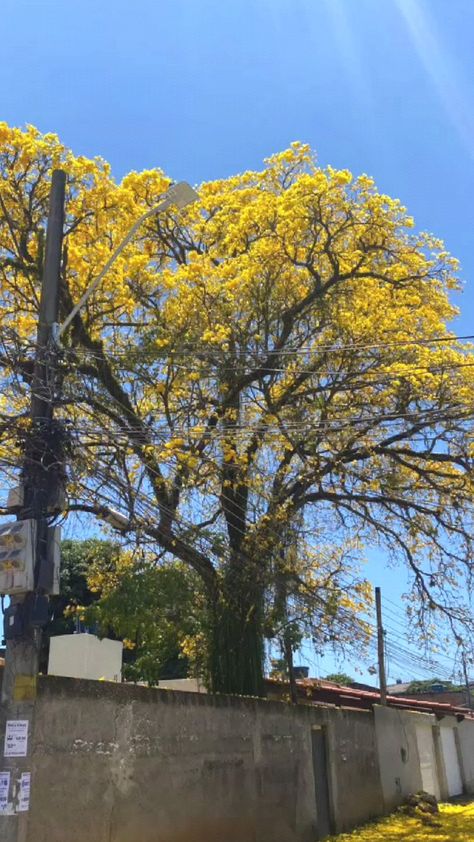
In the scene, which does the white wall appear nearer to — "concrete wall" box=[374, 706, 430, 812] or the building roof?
the building roof

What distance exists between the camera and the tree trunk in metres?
13.2

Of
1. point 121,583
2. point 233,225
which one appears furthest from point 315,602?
point 233,225

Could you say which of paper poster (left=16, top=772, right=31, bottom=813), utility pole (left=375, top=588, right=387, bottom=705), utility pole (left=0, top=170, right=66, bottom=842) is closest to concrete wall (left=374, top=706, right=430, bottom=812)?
utility pole (left=375, top=588, right=387, bottom=705)

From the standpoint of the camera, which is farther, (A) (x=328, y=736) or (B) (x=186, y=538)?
(A) (x=328, y=736)

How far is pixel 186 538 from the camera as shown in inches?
510

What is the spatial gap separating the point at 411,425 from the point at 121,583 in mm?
5952

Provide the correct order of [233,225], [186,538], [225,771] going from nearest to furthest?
[225,771], [186,538], [233,225]

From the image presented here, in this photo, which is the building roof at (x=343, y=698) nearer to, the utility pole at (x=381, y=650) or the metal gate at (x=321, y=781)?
the utility pole at (x=381, y=650)

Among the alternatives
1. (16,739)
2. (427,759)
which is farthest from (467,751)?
(16,739)

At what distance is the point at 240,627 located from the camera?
44.3 feet

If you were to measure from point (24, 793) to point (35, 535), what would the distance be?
2.25 m

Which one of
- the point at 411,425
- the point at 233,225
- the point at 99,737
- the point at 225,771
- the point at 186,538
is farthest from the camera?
the point at 233,225

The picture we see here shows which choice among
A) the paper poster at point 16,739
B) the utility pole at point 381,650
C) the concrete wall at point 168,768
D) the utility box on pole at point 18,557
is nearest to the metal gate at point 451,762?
the utility pole at point 381,650

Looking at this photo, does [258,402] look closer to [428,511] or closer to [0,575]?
[428,511]
